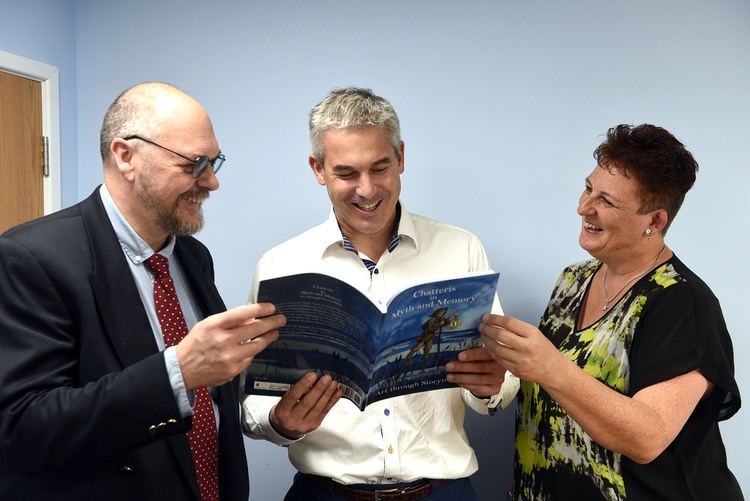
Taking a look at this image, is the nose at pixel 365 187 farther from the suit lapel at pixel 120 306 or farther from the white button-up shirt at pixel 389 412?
the suit lapel at pixel 120 306

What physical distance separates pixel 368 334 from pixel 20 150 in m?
1.80

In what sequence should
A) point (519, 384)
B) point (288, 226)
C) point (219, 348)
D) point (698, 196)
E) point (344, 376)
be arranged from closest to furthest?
point (219, 348) < point (344, 376) < point (519, 384) < point (698, 196) < point (288, 226)

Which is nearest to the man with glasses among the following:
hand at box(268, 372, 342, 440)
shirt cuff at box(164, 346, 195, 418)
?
shirt cuff at box(164, 346, 195, 418)

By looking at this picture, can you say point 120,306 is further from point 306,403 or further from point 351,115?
point 351,115

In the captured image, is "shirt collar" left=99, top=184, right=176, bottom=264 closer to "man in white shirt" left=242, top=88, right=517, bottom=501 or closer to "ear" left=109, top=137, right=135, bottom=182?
"ear" left=109, top=137, right=135, bottom=182

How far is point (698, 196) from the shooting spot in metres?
2.01

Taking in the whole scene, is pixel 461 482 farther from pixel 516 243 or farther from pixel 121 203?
pixel 121 203

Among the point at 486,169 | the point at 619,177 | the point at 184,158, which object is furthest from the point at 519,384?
the point at 184,158

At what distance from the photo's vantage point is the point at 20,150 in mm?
2383

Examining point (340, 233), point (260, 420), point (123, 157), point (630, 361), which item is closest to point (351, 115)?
point (340, 233)

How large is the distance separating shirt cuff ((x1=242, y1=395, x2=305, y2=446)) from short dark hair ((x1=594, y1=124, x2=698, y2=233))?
1.01 meters

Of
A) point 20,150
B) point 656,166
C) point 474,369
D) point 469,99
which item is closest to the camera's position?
point 474,369

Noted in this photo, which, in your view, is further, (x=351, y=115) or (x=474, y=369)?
(x=351, y=115)

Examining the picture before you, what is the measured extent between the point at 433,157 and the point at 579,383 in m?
1.04
